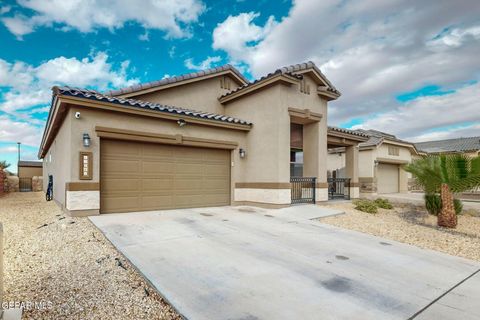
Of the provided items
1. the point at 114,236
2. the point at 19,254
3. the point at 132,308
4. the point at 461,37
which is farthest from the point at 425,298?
the point at 461,37

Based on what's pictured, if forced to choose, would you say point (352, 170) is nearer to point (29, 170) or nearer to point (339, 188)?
point (339, 188)

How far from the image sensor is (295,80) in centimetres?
1069

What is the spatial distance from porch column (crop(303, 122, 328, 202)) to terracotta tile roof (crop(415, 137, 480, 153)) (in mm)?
21225

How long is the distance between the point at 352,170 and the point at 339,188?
129cm

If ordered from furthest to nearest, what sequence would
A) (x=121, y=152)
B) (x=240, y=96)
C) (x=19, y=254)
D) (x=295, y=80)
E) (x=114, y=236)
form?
1. (x=240, y=96)
2. (x=295, y=80)
3. (x=121, y=152)
4. (x=114, y=236)
5. (x=19, y=254)

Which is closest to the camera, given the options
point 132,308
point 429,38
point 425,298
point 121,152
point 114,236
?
point 132,308

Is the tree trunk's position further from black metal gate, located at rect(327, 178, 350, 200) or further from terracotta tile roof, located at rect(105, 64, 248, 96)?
terracotta tile roof, located at rect(105, 64, 248, 96)

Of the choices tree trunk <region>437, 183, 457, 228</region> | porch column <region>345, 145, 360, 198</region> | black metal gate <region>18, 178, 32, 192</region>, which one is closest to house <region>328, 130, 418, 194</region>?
porch column <region>345, 145, 360, 198</region>

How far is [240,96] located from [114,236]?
847 cm

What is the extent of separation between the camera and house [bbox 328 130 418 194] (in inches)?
800

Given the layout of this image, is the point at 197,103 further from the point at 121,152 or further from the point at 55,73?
the point at 55,73

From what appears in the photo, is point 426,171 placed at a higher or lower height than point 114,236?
higher

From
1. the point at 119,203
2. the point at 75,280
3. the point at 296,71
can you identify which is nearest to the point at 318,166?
the point at 296,71

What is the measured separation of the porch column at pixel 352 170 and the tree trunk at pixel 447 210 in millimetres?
5963
